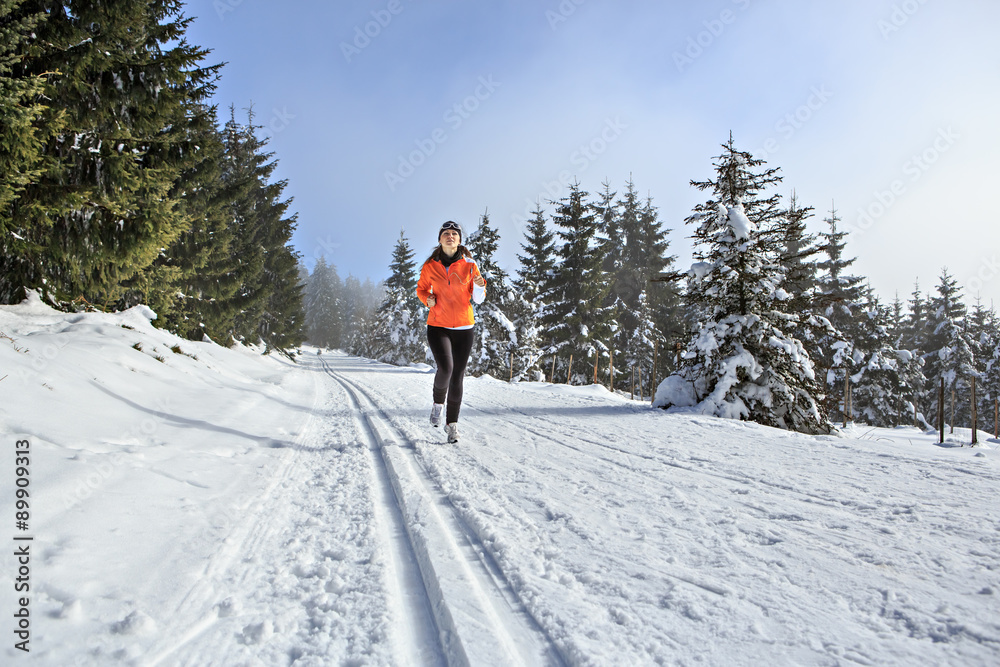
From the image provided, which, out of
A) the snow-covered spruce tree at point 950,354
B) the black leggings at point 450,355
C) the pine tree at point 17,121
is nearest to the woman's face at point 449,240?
the black leggings at point 450,355

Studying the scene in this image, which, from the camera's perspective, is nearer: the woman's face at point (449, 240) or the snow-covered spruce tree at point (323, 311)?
the woman's face at point (449, 240)

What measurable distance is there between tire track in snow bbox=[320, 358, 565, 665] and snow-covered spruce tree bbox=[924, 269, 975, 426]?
3793 centimetres

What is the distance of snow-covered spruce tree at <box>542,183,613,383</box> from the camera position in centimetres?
2297

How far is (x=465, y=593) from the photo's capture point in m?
1.58

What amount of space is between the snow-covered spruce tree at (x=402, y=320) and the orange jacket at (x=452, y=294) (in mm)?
22851

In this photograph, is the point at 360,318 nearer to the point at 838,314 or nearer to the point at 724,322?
the point at 838,314

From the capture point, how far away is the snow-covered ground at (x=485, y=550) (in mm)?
1287

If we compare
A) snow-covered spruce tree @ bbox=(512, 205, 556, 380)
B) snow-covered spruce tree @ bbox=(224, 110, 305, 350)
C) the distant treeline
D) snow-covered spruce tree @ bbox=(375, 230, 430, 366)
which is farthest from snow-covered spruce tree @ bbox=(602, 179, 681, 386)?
snow-covered spruce tree @ bbox=(224, 110, 305, 350)

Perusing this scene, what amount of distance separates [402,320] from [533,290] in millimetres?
12306

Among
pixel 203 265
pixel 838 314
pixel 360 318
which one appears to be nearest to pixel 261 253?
pixel 203 265

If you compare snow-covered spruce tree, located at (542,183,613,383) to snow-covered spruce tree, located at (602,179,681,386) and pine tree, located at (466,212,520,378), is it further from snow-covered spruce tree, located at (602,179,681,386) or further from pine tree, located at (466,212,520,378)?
snow-covered spruce tree, located at (602,179,681,386)

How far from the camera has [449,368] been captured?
14.8 feet

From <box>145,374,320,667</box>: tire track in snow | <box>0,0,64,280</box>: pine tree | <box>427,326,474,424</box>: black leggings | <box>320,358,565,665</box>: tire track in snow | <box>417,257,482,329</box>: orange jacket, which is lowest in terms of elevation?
<box>145,374,320,667</box>: tire track in snow

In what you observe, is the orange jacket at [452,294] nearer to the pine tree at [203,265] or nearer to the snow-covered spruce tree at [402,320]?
the pine tree at [203,265]
